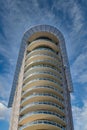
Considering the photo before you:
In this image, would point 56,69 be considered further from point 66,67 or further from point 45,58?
point 66,67

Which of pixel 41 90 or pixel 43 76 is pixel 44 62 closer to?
pixel 43 76

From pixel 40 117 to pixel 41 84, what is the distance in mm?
9357

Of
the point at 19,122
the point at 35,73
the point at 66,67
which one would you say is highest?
the point at 66,67

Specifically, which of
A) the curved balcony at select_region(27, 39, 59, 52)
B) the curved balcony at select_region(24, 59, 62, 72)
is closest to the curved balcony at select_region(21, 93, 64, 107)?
the curved balcony at select_region(24, 59, 62, 72)

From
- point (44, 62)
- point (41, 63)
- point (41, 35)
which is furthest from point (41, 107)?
point (41, 35)

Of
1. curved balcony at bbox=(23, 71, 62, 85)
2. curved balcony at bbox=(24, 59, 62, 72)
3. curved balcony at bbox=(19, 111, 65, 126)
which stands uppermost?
curved balcony at bbox=(24, 59, 62, 72)

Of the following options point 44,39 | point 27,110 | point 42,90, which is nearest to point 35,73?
point 42,90

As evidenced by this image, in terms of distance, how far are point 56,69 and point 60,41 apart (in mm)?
13484

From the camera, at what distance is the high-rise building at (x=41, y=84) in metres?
46.4

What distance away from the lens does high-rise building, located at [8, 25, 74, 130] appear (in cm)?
4638

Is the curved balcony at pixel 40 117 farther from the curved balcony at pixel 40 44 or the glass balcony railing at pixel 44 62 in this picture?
the curved balcony at pixel 40 44

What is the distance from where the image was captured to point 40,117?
4584 cm

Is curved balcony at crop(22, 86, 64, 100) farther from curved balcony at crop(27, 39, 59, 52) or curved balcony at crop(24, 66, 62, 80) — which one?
curved balcony at crop(27, 39, 59, 52)

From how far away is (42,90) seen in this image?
50750mm
